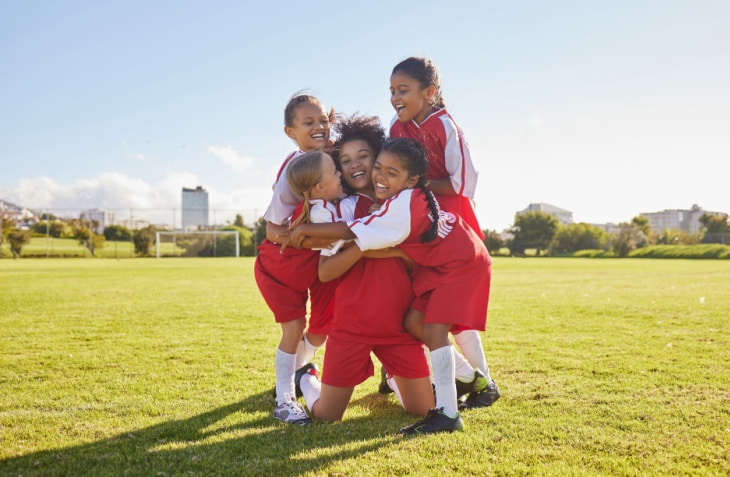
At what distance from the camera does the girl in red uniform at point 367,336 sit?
3439 mm

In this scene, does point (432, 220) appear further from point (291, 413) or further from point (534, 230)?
point (534, 230)

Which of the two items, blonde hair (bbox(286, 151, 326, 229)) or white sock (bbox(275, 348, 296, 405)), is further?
white sock (bbox(275, 348, 296, 405))

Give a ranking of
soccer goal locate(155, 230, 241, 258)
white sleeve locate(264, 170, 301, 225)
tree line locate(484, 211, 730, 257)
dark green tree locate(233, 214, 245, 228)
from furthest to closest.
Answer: tree line locate(484, 211, 730, 257)
dark green tree locate(233, 214, 245, 228)
soccer goal locate(155, 230, 241, 258)
white sleeve locate(264, 170, 301, 225)

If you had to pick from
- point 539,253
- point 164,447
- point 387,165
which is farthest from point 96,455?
point 539,253

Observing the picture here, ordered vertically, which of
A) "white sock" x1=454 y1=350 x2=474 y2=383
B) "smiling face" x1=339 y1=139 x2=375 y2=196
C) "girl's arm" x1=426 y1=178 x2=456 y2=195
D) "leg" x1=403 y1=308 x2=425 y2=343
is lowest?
"white sock" x1=454 y1=350 x2=474 y2=383

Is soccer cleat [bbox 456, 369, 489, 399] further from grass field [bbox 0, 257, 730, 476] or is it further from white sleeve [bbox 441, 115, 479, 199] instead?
white sleeve [bbox 441, 115, 479, 199]

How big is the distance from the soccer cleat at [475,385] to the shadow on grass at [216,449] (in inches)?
26.2

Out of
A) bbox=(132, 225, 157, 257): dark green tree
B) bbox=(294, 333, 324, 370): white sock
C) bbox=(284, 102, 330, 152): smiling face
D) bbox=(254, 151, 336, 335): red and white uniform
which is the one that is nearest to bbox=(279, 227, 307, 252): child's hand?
bbox=(254, 151, 336, 335): red and white uniform

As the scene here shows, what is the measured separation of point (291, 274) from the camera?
377cm

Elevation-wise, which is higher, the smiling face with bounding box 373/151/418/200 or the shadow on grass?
the smiling face with bounding box 373/151/418/200

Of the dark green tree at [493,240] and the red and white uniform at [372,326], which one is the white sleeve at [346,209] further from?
the dark green tree at [493,240]

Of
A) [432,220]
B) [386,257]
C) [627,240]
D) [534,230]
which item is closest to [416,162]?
[432,220]

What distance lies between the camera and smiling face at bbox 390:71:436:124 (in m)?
3.72

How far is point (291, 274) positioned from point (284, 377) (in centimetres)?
70
